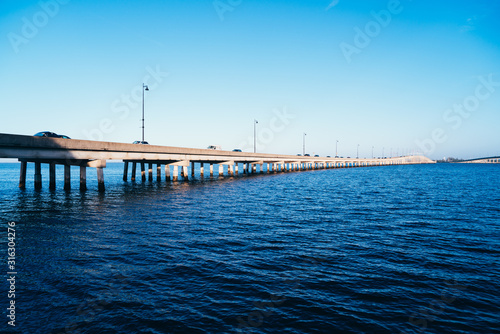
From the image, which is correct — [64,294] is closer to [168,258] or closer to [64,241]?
[168,258]

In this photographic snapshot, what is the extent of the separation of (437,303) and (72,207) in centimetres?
2608

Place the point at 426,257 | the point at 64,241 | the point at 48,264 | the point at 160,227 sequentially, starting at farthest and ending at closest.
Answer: the point at 160,227 < the point at 64,241 < the point at 426,257 < the point at 48,264

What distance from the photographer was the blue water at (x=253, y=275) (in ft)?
23.5

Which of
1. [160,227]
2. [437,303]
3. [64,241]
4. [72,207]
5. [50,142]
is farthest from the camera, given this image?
[50,142]

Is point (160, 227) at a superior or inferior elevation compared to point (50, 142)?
inferior

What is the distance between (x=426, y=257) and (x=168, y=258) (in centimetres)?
1103

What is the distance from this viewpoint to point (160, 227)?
17.0 metres

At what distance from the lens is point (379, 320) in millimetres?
7270

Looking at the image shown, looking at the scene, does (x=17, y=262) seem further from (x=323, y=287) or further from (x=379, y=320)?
(x=379, y=320)

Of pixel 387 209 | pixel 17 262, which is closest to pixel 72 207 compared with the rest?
pixel 17 262

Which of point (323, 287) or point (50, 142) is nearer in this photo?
point (323, 287)

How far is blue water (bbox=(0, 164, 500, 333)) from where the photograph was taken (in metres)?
7.15

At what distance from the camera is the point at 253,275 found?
387 inches

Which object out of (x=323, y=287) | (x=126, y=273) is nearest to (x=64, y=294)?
(x=126, y=273)
